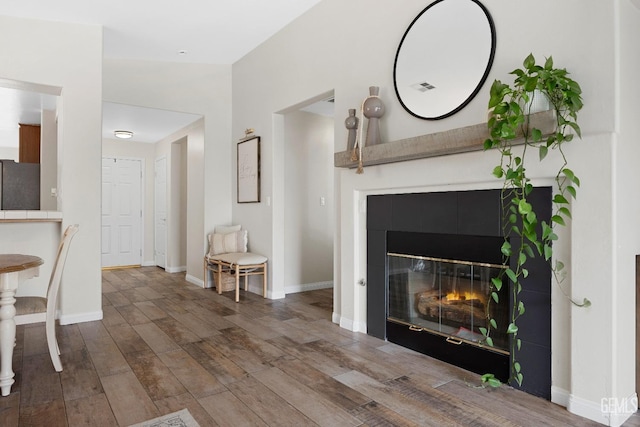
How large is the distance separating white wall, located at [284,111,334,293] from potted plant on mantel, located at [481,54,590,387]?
2.87 m

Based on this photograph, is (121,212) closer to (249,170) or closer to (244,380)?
(249,170)

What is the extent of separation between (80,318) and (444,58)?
365cm

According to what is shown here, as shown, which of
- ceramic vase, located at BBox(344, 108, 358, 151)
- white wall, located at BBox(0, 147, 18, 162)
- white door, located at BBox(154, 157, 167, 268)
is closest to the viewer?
ceramic vase, located at BBox(344, 108, 358, 151)

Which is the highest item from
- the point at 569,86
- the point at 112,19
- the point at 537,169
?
the point at 112,19

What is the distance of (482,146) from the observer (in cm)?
223

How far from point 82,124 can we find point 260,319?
93.4 inches

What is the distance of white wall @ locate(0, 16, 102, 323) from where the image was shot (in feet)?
11.4

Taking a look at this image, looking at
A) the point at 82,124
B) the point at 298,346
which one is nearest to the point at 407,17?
the point at 298,346

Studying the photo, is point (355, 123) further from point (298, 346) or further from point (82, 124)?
point (82, 124)

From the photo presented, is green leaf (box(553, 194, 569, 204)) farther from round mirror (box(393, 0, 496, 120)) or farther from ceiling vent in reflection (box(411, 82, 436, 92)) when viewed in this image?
ceiling vent in reflection (box(411, 82, 436, 92))

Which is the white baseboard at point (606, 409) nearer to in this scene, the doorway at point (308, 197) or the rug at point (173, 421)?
the rug at point (173, 421)

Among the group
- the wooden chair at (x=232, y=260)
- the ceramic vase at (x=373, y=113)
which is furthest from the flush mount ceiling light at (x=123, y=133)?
the ceramic vase at (x=373, y=113)

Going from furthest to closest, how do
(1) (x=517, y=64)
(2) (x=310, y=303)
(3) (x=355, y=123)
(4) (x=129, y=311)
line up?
(2) (x=310, y=303) < (4) (x=129, y=311) < (3) (x=355, y=123) < (1) (x=517, y=64)

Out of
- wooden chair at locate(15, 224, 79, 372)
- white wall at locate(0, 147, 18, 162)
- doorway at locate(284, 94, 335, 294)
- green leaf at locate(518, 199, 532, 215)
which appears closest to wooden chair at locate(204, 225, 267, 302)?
doorway at locate(284, 94, 335, 294)
